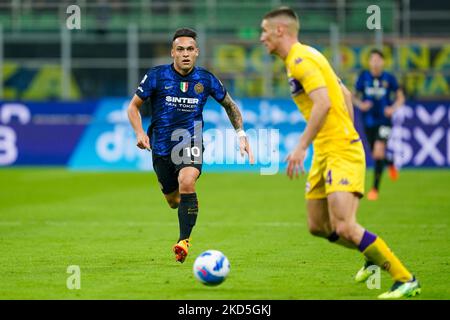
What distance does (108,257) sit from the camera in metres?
10.5

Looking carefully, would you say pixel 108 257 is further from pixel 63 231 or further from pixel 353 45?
pixel 353 45

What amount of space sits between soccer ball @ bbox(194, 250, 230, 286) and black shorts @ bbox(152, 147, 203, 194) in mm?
2175

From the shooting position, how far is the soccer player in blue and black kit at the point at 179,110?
34.4 ft

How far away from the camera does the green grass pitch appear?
Result: 854 centimetres

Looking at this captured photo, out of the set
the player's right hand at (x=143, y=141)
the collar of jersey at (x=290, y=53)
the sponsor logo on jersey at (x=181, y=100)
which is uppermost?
the collar of jersey at (x=290, y=53)

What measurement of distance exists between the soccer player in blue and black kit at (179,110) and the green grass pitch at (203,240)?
95 cm

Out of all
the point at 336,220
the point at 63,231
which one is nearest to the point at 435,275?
the point at 336,220

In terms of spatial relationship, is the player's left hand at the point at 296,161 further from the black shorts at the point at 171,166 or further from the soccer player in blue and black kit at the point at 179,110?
the black shorts at the point at 171,166

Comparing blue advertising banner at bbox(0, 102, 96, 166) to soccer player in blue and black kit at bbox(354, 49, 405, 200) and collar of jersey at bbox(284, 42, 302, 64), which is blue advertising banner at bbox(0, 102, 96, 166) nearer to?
soccer player in blue and black kit at bbox(354, 49, 405, 200)

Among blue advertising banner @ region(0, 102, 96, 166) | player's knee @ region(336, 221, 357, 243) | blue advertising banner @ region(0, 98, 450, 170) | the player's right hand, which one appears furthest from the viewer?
blue advertising banner @ region(0, 102, 96, 166)

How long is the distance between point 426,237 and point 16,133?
48.0ft

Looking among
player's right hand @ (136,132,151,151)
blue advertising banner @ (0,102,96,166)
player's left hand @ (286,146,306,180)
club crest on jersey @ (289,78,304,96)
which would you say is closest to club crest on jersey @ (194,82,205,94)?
player's right hand @ (136,132,151,151)

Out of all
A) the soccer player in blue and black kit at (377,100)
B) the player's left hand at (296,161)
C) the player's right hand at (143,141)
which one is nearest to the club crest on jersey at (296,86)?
the player's left hand at (296,161)

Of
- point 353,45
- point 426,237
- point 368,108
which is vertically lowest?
point 426,237
